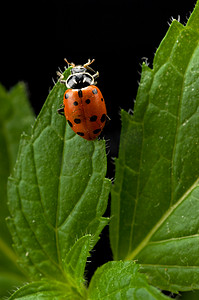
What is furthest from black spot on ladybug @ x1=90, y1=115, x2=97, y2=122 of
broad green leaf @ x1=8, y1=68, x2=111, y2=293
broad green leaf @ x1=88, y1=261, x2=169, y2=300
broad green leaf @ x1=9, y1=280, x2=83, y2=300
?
broad green leaf @ x1=9, y1=280, x2=83, y2=300

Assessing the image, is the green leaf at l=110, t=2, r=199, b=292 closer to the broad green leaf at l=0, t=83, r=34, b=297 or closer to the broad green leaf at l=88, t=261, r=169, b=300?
the broad green leaf at l=88, t=261, r=169, b=300

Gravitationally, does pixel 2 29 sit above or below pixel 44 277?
above

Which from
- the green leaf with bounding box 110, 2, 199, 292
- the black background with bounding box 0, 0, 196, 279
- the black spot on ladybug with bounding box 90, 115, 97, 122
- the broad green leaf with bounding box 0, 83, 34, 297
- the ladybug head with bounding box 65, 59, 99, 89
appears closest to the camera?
the green leaf with bounding box 110, 2, 199, 292

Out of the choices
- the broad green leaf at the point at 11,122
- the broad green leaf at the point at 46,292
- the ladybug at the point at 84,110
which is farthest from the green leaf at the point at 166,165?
the broad green leaf at the point at 11,122

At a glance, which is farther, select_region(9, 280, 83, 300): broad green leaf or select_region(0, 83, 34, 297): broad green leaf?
select_region(0, 83, 34, 297): broad green leaf

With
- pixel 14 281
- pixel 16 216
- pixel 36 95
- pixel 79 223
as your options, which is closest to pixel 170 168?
pixel 79 223

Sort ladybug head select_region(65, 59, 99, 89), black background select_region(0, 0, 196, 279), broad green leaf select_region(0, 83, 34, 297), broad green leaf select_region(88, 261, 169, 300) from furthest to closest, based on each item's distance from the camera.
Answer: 1. black background select_region(0, 0, 196, 279)
2. broad green leaf select_region(0, 83, 34, 297)
3. ladybug head select_region(65, 59, 99, 89)
4. broad green leaf select_region(88, 261, 169, 300)

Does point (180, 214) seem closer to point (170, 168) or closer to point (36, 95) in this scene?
point (170, 168)

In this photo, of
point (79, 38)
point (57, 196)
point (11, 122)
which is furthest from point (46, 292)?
point (79, 38)
